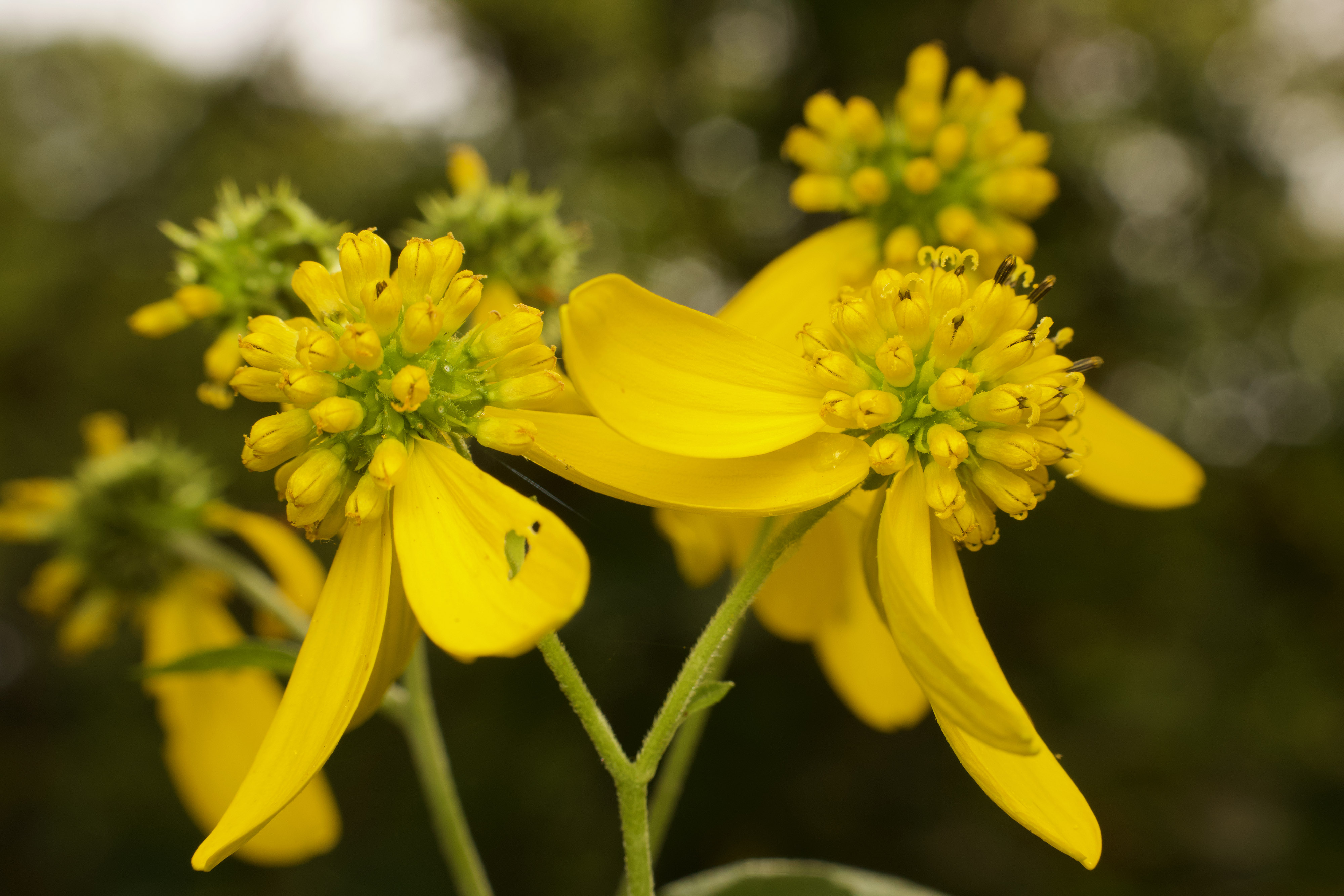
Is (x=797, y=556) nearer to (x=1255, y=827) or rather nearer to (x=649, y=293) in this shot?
(x=649, y=293)

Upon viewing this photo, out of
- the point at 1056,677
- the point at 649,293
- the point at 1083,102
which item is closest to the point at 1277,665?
the point at 1056,677

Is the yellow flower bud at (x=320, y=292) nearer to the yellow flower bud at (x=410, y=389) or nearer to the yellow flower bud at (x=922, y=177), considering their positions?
the yellow flower bud at (x=410, y=389)

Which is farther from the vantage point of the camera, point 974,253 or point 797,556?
point 797,556

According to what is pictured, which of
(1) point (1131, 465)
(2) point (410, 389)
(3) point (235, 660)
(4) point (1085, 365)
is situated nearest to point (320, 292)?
(2) point (410, 389)

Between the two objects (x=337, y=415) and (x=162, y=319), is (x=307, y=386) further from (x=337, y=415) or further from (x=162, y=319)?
(x=162, y=319)

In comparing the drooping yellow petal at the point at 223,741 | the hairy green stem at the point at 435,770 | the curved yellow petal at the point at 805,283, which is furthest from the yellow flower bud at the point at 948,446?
the drooping yellow petal at the point at 223,741

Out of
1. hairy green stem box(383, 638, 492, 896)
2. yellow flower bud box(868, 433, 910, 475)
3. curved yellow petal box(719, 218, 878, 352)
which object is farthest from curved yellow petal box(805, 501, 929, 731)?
hairy green stem box(383, 638, 492, 896)

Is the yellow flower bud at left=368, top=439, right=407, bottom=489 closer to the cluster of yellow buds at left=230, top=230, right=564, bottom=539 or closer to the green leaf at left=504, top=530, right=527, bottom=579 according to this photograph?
the cluster of yellow buds at left=230, top=230, right=564, bottom=539
